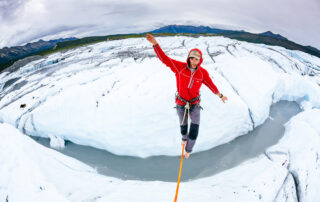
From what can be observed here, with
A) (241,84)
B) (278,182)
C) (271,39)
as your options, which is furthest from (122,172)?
(271,39)

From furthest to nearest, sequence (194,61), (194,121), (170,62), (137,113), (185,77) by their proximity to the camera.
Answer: (137,113), (194,121), (185,77), (170,62), (194,61)

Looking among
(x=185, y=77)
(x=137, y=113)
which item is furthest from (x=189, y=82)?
(x=137, y=113)

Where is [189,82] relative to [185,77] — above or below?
below

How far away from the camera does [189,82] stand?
352cm

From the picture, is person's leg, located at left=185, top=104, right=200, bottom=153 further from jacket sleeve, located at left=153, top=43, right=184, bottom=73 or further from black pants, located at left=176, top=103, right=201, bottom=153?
jacket sleeve, located at left=153, top=43, right=184, bottom=73

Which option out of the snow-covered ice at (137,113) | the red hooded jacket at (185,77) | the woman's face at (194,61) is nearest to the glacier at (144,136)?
the snow-covered ice at (137,113)

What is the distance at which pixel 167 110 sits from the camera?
252 inches

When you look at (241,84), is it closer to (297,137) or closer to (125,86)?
(297,137)

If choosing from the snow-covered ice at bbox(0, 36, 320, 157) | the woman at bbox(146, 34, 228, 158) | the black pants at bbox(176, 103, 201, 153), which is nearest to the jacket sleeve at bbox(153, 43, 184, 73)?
the woman at bbox(146, 34, 228, 158)

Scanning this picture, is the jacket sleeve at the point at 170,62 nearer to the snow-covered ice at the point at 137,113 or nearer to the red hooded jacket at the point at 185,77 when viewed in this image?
the red hooded jacket at the point at 185,77

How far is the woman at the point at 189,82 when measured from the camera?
3.20 meters

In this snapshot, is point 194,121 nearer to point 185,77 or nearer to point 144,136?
point 185,77

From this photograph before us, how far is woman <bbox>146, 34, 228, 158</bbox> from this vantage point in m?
3.20

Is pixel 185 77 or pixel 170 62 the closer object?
pixel 170 62
